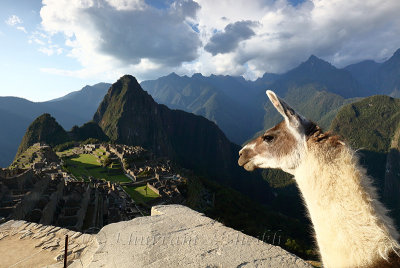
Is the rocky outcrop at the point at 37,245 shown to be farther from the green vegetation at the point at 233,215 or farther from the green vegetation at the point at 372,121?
the green vegetation at the point at 372,121

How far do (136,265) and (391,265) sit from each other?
2.73m

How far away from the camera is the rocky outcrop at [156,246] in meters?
3.01

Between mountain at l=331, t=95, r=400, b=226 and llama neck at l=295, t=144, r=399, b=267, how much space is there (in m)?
128

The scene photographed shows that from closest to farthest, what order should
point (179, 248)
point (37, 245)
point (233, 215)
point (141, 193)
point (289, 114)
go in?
point (289, 114) < point (179, 248) < point (37, 245) < point (141, 193) < point (233, 215)

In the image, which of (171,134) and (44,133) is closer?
(44,133)

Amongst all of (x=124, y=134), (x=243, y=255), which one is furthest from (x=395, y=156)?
(x=243, y=255)

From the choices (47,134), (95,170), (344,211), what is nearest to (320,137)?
(344,211)

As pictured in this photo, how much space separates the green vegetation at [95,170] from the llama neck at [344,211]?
32710 millimetres

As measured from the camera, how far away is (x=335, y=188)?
1.90m

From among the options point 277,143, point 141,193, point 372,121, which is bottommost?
point 141,193

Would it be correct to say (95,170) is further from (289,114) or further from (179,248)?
(289,114)

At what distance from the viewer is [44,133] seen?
82.9 m

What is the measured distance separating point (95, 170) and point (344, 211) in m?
38.6

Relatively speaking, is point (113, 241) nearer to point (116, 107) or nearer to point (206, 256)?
point (206, 256)
